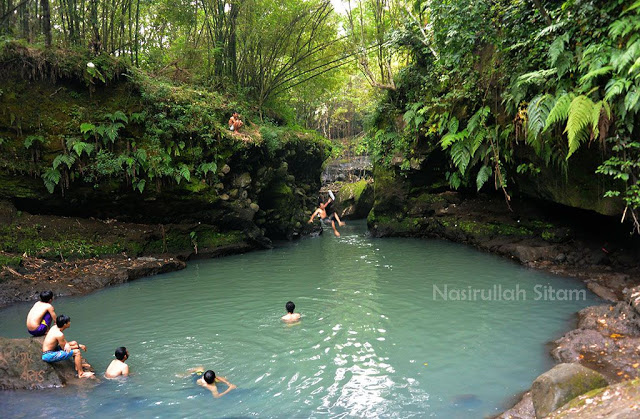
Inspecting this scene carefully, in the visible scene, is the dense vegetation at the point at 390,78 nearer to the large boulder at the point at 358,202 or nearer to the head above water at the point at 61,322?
the head above water at the point at 61,322

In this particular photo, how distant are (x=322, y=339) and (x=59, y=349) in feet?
13.2

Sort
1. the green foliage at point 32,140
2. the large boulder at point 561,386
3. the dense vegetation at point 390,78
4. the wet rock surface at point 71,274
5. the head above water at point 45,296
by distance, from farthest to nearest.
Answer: the green foliage at point 32,140, the wet rock surface at point 71,274, the dense vegetation at point 390,78, the head above water at point 45,296, the large boulder at point 561,386

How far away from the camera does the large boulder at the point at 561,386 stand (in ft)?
13.2

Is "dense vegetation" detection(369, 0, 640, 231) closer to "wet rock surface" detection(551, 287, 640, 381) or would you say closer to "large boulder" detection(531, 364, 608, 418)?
"wet rock surface" detection(551, 287, 640, 381)

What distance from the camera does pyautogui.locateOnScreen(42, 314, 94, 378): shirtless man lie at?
556cm

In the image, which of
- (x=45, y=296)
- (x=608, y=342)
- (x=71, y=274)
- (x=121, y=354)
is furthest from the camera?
(x=71, y=274)

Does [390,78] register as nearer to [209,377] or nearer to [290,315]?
[290,315]

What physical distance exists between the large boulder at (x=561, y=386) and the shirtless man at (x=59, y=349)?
233 inches

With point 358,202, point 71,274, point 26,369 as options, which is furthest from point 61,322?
point 358,202

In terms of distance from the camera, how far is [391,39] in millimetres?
14680

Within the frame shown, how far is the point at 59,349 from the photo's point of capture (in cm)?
577

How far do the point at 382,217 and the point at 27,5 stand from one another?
50.6ft

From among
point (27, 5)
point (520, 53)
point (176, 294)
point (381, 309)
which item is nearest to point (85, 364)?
point (176, 294)

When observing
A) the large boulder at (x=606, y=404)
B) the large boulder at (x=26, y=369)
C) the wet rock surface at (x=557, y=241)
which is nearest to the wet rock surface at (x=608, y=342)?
the wet rock surface at (x=557, y=241)
